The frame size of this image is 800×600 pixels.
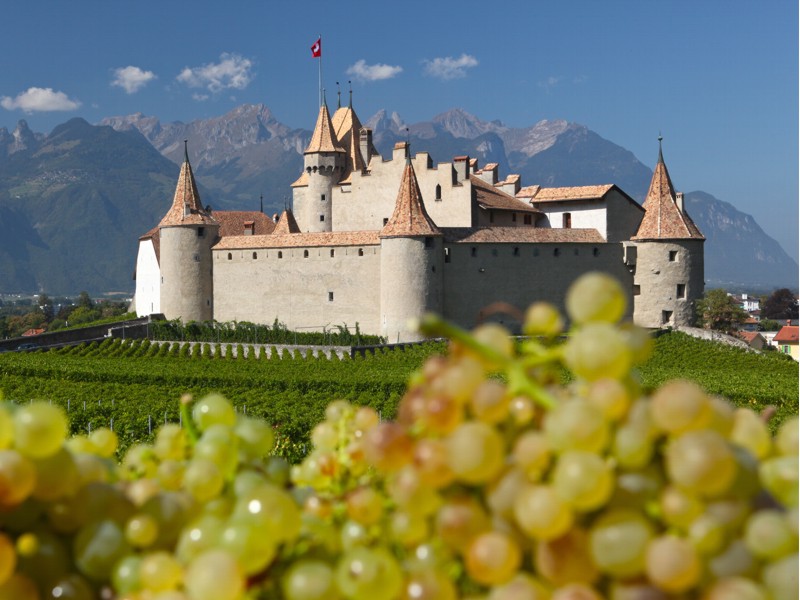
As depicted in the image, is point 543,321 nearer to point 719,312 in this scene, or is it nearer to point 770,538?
point 770,538

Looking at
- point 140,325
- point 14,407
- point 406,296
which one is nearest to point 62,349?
point 140,325

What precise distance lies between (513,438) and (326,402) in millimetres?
24178

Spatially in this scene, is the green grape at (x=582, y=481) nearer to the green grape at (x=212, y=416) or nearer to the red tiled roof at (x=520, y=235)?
the green grape at (x=212, y=416)

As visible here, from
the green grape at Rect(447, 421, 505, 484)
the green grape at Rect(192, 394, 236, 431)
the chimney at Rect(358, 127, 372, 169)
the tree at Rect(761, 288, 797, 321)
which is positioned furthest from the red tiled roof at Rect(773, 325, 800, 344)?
the green grape at Rect(447, 421, 505, 484)

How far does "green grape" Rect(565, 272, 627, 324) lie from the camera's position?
55.8 inches

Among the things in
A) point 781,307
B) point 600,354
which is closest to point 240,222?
point 600,354

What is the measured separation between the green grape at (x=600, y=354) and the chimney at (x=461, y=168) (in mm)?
41710

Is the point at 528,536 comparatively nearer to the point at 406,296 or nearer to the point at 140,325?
the point at 406,296

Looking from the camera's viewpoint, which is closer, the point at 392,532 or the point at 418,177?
the point at 392,532

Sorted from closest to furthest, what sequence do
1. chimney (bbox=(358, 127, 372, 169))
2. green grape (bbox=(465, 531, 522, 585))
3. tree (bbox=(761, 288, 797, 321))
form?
green grape (bbox=(465, 531, 522, 585)) < chimney (bbox=(358, 127, 372, 169)) < tree (bbox=(761, 288, 797, 321))

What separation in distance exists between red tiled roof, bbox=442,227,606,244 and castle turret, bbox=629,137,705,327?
6.93 feet

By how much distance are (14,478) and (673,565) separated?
101 centimetres

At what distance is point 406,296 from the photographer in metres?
37.7

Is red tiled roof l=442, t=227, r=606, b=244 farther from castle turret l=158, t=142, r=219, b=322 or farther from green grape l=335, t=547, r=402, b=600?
green grape l=335, t=547, r=402, b=600
